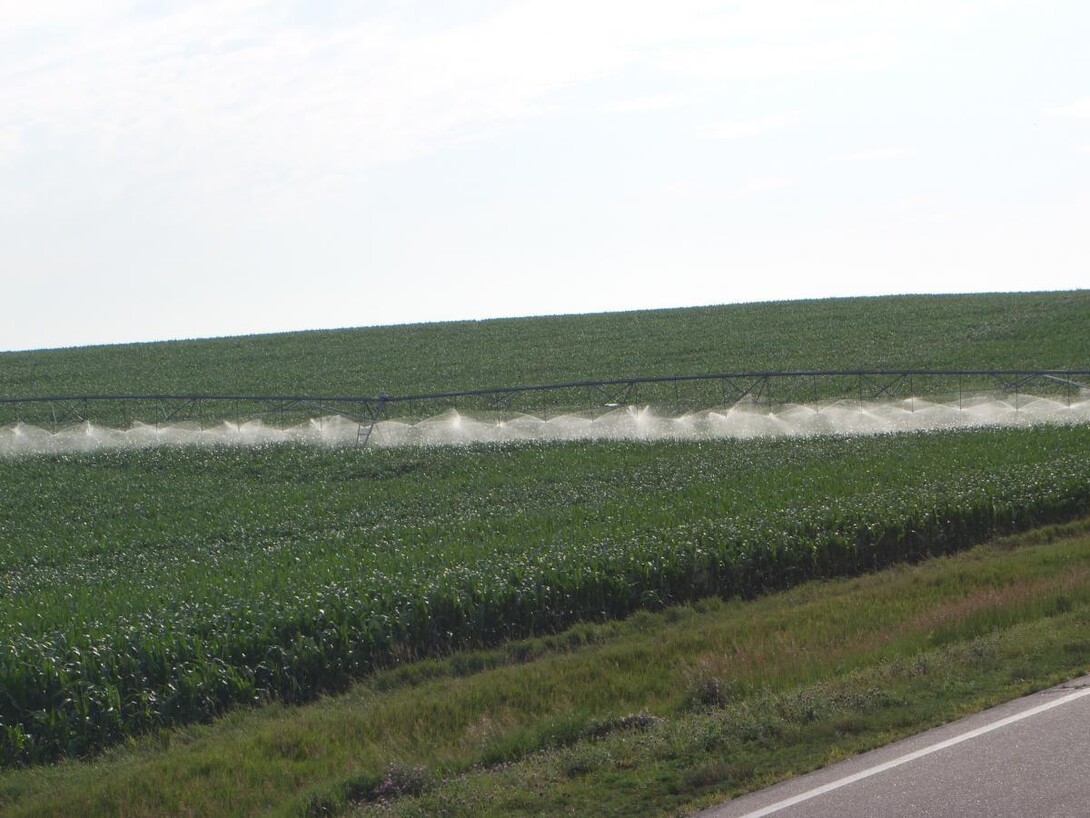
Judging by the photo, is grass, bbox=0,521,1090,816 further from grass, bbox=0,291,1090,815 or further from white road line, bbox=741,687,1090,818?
white road line, bbox=741,687,1090,818

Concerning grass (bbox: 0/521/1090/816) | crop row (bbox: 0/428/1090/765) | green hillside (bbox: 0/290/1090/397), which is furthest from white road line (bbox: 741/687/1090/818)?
green hillside (bbox: 0/290/1090/397)

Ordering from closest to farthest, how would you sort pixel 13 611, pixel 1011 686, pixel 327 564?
pixel 1011 686 → pixel 13 611 → pixel 327 564

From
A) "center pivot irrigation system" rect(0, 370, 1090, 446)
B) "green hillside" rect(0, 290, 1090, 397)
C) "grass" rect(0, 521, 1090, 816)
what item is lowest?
"grass" rect(0, 521, 1090, 816)

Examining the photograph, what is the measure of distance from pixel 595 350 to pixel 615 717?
3978 cm

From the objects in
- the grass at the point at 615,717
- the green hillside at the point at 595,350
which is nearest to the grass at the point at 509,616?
the grass at the point at 615,717

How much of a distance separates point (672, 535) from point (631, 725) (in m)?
7.33

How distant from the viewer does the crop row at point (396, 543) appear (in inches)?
A: 483

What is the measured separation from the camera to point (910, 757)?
7.75m

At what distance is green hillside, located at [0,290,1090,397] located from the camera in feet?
141

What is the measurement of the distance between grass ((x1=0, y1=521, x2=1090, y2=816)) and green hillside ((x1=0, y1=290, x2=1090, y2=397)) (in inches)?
1107

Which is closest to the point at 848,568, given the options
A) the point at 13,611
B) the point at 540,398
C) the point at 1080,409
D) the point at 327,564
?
the point at 327,564

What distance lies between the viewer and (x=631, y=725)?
9.63 m

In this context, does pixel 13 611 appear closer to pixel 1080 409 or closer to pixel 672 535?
pixel 672 535

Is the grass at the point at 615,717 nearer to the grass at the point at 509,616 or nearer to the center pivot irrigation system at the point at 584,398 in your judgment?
the grass at the point at 509,616
